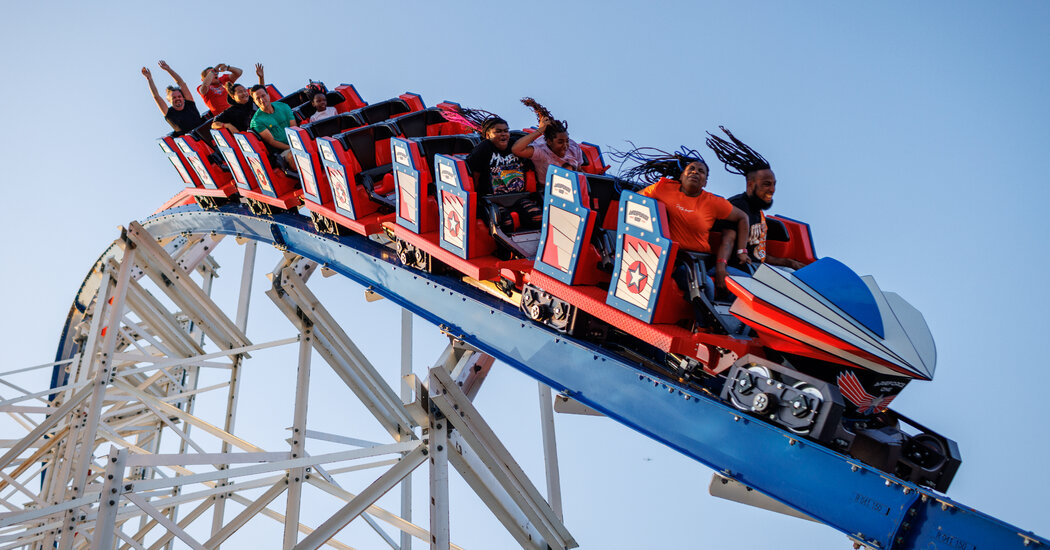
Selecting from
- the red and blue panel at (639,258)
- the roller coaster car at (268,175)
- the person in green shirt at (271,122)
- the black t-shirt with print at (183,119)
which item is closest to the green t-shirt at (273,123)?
the person in green shirt at (271,122)

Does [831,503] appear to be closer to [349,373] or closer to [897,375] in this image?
[897,375]

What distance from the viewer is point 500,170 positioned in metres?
4.71

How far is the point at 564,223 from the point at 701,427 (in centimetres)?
104

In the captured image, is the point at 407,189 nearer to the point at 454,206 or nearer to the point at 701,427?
the point at 454,206

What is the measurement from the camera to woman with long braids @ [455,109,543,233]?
4625 millimetres

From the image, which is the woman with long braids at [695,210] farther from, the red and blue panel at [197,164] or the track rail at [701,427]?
the red and blue panel at [197,164]

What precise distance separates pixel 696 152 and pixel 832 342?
1.33 meters

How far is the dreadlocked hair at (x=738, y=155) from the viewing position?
13.4ft

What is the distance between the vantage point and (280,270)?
189 inches

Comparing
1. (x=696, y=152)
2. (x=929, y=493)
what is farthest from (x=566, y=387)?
(x=929, y=493)

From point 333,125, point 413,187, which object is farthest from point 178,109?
point 413,187

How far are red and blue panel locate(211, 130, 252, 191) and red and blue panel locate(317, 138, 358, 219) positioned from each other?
1.22 m

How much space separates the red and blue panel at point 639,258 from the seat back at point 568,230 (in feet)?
0.69

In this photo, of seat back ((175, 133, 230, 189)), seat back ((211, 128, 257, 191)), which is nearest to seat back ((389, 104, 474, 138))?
seat back ((211, 128, 257, 191))
